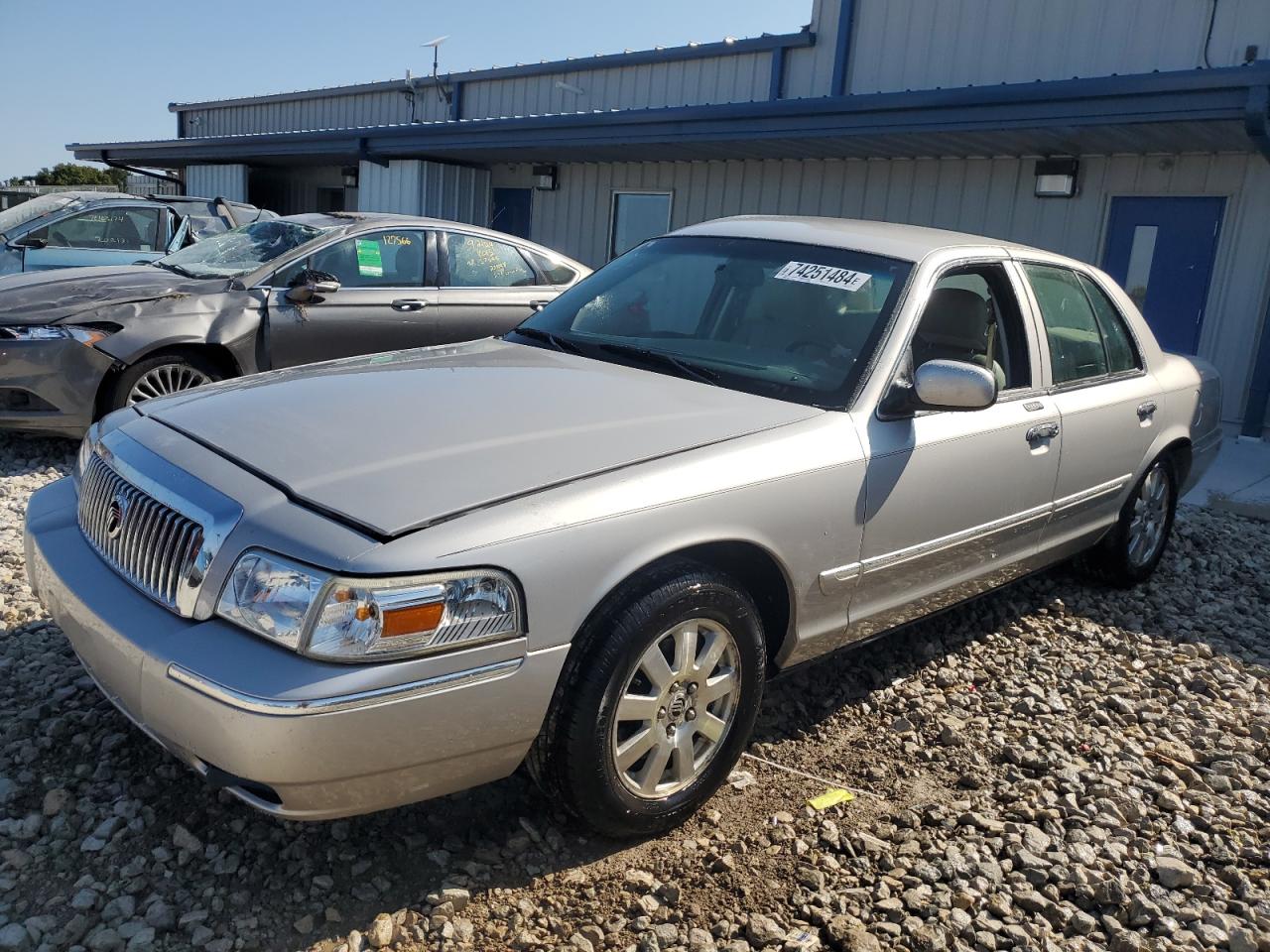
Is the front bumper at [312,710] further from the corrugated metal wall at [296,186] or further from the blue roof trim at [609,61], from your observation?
the corrugated metal wall at [296,186]

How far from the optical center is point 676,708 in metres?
2.85

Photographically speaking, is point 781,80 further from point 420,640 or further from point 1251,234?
point 420,640

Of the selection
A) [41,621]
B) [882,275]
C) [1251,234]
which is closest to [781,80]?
[1251,234]

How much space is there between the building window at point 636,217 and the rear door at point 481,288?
6.03 metres

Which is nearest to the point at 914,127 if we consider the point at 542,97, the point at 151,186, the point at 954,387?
the point at 954,387

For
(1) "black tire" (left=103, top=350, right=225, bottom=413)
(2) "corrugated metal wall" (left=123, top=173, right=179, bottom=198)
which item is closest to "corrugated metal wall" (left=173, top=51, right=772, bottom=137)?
(2) "corrugated metal wall" (left=123, top=173, right=179, bottom=198)

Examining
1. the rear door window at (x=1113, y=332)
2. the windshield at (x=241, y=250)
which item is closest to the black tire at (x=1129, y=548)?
the rear door window at (x=1113, y=332)

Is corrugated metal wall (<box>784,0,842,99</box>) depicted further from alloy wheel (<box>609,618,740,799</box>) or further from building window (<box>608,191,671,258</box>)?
alloy wheel (<box>609,618,740,799</box>)

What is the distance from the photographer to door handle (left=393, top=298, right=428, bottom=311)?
7059 millimetres

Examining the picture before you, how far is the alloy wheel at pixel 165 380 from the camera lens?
6152 mm

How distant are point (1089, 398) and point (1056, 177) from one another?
21.2ft

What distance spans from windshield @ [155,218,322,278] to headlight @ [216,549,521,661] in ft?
16.1

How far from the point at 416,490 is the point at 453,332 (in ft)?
16.3

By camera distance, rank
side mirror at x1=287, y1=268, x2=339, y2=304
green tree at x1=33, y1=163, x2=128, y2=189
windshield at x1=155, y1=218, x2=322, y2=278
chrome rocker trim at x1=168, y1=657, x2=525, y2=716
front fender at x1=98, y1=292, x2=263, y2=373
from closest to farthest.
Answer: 1. chrome rocker trim at x1=168, y1=657, x2=525, y2=716
2. front fender at x1=98, y1=292, x2=263, y2=373
3. side mirror at x1=287, y1=268, x2=339, y2=304
4. windshield at x1=155, y1=218, x2=322, y2=278
5. green tree at x1=33, y1=163, x2=128, y2=189
